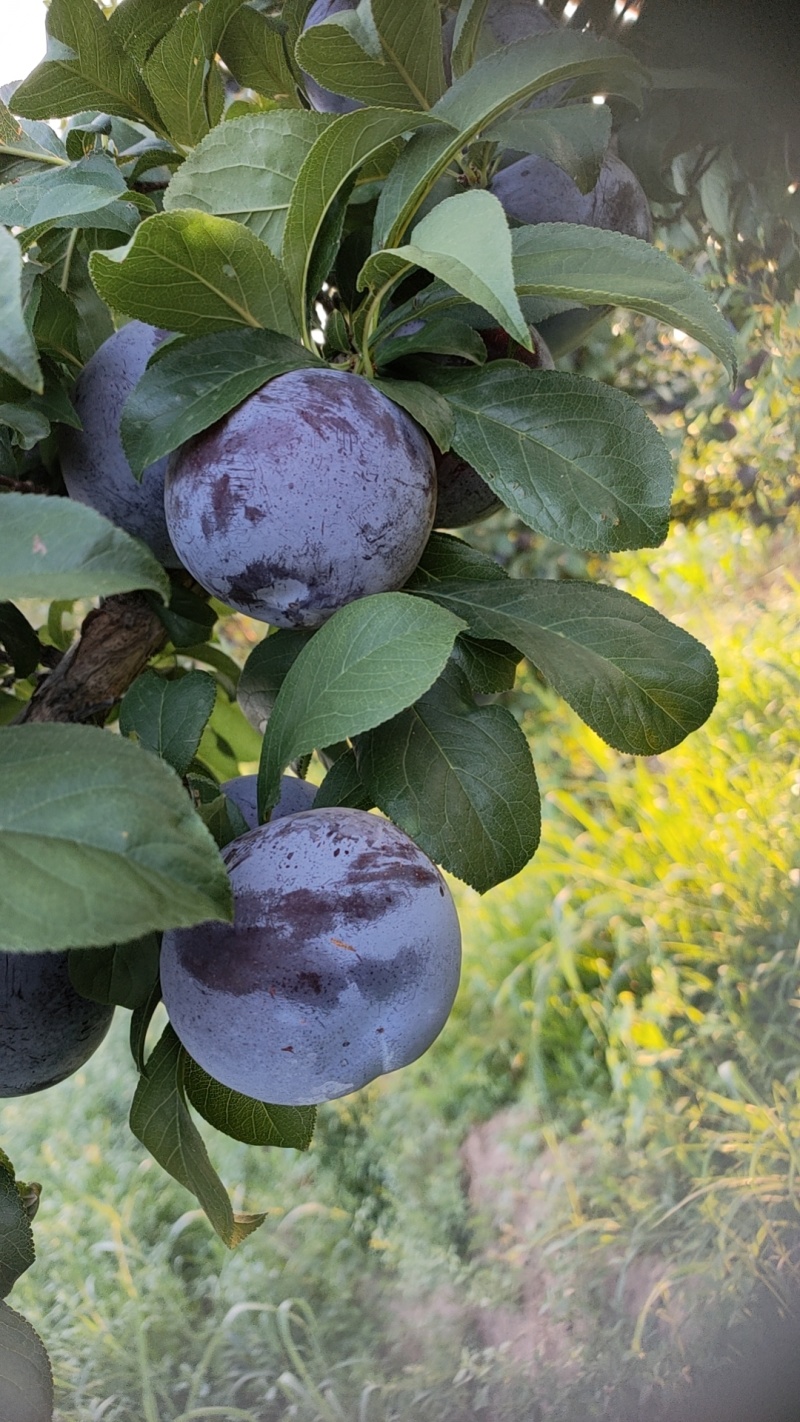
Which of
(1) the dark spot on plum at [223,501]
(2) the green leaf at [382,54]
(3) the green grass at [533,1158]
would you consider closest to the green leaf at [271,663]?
(1) the dark spot on plum at [223,501]

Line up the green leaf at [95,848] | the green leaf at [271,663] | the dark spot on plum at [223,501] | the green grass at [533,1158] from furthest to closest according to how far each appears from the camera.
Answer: the green grass at [533,1158], the green leaf at [271,663], the dark spot on plum at [223,501], the green leaf at [95,848]

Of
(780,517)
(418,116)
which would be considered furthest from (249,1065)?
(780,517)

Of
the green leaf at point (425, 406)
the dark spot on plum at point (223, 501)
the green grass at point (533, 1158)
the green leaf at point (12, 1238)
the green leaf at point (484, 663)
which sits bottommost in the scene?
the green grass at point (533, 1158)

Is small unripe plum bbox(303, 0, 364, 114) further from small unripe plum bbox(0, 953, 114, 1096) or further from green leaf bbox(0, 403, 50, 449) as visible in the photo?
small unripe plum bbox(0, 953, 114, 1096)

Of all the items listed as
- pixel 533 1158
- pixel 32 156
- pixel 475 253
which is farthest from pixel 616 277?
pixel 533 1158

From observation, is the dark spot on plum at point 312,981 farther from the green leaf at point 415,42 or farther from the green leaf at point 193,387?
the green leaf at point 415,42

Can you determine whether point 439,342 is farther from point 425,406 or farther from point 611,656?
point 611,656

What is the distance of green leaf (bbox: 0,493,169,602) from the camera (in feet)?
0.85

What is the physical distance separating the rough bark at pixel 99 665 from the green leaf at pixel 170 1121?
142 mm

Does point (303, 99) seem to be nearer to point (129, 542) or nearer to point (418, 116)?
point (418, 116)

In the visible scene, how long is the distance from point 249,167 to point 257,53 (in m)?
0.15

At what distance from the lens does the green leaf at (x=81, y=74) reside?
43 centimetres

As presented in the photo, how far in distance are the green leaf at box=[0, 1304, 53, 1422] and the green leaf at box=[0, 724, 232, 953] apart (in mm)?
A: 258

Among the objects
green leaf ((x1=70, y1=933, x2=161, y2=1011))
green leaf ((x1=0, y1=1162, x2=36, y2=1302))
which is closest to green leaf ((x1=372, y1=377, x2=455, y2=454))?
green leaf ((x1=70, y1=933, x2=161, y2=1011))
